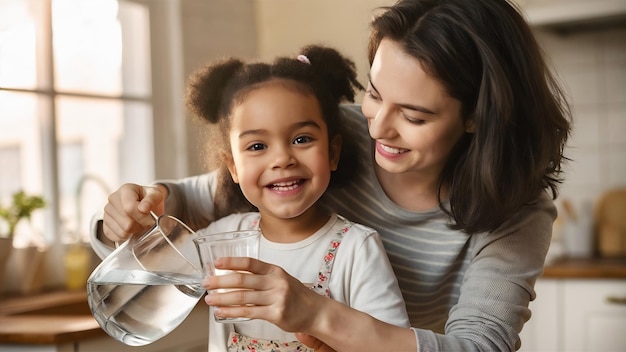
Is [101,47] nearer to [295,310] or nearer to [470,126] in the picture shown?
[470,126]

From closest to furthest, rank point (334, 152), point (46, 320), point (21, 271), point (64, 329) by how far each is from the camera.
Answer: point (334, 152)
point (64, 329)
point (46, 320)
point (21, 271)

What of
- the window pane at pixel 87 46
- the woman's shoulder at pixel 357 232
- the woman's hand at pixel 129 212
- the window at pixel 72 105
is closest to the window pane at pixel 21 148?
the window at pixel 72 105

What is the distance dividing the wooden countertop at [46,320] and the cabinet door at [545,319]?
4.69ft

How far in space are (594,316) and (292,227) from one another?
1818 mm

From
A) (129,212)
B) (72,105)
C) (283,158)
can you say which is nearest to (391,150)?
(283,158)

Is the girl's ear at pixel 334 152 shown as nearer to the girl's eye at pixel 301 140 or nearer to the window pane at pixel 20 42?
the girl's eye at pixel 301 140

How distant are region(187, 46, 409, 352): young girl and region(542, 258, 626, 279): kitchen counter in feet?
5.47

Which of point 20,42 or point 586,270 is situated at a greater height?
point 20,42

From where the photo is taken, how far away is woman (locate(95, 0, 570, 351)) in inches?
44.7

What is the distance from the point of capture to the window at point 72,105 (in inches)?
106

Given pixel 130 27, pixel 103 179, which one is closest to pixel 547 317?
pixel 103 179

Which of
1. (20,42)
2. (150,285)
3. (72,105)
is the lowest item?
(150,285)

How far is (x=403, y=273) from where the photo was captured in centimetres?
135

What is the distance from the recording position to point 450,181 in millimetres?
A: 1332
